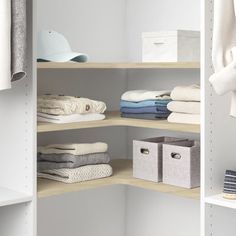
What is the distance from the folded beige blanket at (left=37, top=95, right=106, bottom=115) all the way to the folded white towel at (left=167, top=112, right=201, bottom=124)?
1.06ft

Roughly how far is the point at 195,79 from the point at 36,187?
3.21ft

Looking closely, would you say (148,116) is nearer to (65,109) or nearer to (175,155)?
(175,155)

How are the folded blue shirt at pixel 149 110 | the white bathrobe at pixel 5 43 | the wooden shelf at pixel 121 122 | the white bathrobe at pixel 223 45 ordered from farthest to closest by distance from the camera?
the folded blue shirt at pixel 149 110
the wooden shelf at pixel 121 122
the white bathrobe at pixel 5 43
the white bathrobe at pixel 223 45

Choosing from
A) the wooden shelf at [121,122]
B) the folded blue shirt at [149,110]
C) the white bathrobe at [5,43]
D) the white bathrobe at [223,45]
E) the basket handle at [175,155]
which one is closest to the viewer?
the white bathrobe at [223,45]

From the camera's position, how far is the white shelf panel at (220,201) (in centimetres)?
194

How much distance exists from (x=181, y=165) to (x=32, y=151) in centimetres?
62

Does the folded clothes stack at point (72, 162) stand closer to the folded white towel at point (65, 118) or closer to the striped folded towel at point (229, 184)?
the folded white towel at point (65, 118)

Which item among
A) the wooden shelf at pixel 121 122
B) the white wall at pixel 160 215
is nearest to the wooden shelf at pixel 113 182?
the wooden shelf at pixel 121 122

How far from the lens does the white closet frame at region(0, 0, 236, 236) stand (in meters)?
2.04

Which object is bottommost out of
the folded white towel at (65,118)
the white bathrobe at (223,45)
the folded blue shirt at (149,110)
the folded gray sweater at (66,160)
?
the folded gray sweater at (66,160)

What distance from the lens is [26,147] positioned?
215cm

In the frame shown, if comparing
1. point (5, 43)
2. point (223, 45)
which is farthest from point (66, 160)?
point (223, 45)

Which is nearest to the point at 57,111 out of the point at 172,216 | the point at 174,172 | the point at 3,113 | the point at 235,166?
the point at 3,113

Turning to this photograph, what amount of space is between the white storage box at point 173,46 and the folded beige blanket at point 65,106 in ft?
1.13
